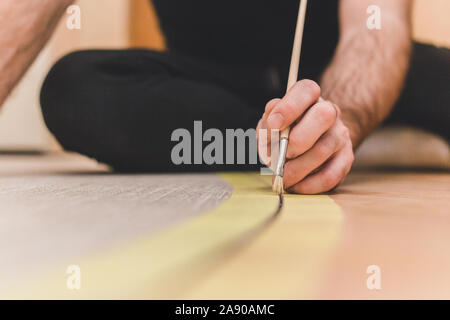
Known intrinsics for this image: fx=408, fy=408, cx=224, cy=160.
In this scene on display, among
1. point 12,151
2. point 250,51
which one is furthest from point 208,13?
point 12,151

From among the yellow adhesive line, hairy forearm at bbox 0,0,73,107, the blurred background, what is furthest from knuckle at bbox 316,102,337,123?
the blurred background

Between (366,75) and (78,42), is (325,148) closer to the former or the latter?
(366,75)

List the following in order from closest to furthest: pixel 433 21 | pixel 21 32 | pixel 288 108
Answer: pixel 288 108
pixel 21 32
pixel 433 21

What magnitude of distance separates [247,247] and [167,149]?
46cm

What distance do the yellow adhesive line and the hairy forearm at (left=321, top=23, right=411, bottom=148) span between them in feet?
0.98

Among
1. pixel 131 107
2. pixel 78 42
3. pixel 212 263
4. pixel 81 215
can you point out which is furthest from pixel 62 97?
pixel 78 42

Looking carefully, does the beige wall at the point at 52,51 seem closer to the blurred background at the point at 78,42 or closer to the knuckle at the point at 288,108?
the blurred background at the point at 78,42

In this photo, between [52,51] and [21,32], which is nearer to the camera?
[21,32]

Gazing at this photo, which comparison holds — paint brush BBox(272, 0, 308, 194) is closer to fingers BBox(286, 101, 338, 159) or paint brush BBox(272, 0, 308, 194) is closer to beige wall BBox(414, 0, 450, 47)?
fingers BBox(286, 101, 338, 159)

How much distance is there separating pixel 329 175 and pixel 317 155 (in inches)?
1.4

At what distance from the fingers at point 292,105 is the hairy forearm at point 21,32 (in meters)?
0.37

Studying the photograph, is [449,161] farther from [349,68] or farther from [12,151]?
[12,151]

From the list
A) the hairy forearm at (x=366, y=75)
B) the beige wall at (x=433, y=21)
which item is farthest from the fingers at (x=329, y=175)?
the beige wall at (x=433, y=21)

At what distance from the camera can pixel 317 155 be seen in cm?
39
